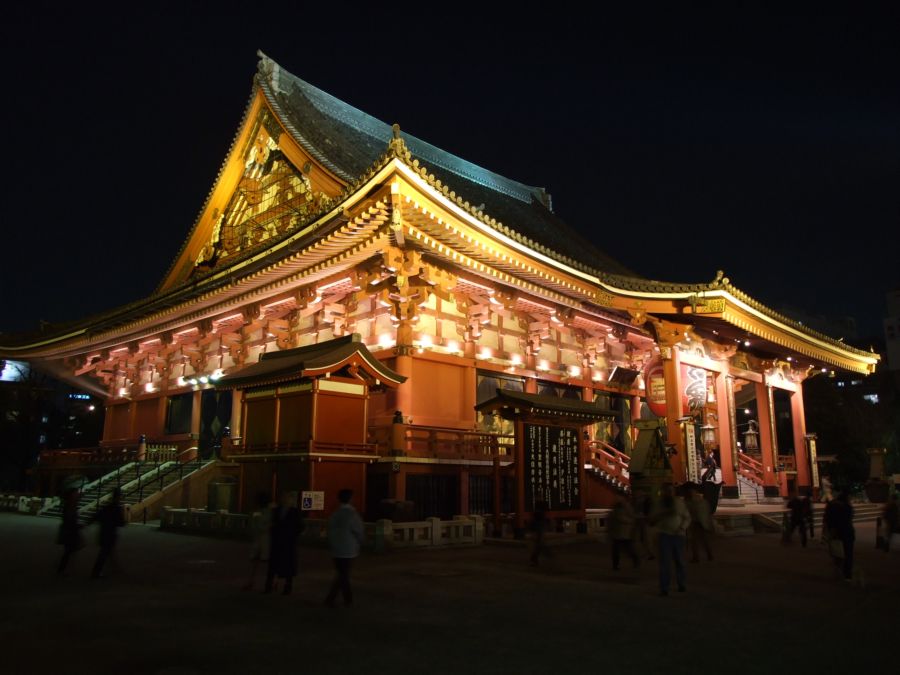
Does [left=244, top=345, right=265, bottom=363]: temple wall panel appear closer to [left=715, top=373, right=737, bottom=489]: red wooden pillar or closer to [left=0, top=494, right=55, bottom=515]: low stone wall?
[left=0, top=494, right=55, bottom=515]: low stone wall

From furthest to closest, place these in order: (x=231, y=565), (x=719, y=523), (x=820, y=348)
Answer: (x=820, y=348), (x=719, y=523), (x=231, y=565)

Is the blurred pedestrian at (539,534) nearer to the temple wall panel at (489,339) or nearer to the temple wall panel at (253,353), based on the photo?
the temple wall panel at (489,339)

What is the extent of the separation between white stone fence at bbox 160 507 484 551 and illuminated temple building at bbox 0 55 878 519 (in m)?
0.77

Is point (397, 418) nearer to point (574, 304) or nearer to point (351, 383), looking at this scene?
point (351, 383)

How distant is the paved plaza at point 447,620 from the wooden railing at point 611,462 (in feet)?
27.0

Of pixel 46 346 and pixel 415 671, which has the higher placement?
pixel 46 346

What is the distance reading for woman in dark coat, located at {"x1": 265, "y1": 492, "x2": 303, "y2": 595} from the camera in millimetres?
8055

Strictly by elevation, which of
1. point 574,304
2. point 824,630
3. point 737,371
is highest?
point 574,304

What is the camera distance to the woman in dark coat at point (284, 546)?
8055 millimetres

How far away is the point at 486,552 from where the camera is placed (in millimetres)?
12781

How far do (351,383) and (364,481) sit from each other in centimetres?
229

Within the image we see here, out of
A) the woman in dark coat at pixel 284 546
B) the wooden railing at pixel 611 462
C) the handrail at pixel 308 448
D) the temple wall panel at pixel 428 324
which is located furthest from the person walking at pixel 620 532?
the temple wall panel at pixel 428 324

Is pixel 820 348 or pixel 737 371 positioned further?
pixel 820 348

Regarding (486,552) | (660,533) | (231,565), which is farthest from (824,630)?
(231,565)
